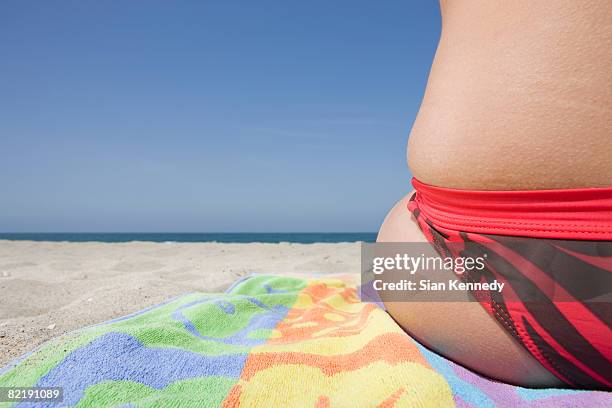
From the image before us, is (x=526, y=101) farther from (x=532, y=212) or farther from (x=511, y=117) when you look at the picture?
(x=532, y=212)

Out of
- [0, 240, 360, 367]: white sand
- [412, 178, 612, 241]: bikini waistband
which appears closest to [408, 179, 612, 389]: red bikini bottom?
[412, 178, 612, 241]: bikini waistband

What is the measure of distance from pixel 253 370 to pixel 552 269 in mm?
603

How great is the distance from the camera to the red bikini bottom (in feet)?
Result: 2.06

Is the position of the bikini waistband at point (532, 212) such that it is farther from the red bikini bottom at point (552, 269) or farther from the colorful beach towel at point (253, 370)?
the colorful beach towel at point (253, 370)

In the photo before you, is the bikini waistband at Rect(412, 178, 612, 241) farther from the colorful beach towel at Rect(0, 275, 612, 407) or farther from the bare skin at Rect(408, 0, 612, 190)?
the colorful beach towel at Rect(0, 275, 612, 407)

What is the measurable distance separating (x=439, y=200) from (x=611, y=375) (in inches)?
16.9

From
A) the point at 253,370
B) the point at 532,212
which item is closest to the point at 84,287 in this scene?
the point at 253,370

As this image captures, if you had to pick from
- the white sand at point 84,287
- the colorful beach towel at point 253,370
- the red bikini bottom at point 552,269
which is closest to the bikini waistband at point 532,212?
the red bikini bottom at point 552,269

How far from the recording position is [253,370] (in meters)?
0.81

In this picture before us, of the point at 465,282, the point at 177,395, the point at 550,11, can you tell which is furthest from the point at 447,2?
the point at 177,395

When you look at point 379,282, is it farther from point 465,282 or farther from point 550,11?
point 550,11

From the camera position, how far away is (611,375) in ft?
2.24

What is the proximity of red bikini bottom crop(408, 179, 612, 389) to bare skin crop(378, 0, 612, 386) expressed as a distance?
0.10 ft

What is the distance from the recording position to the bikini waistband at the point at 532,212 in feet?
2.03
